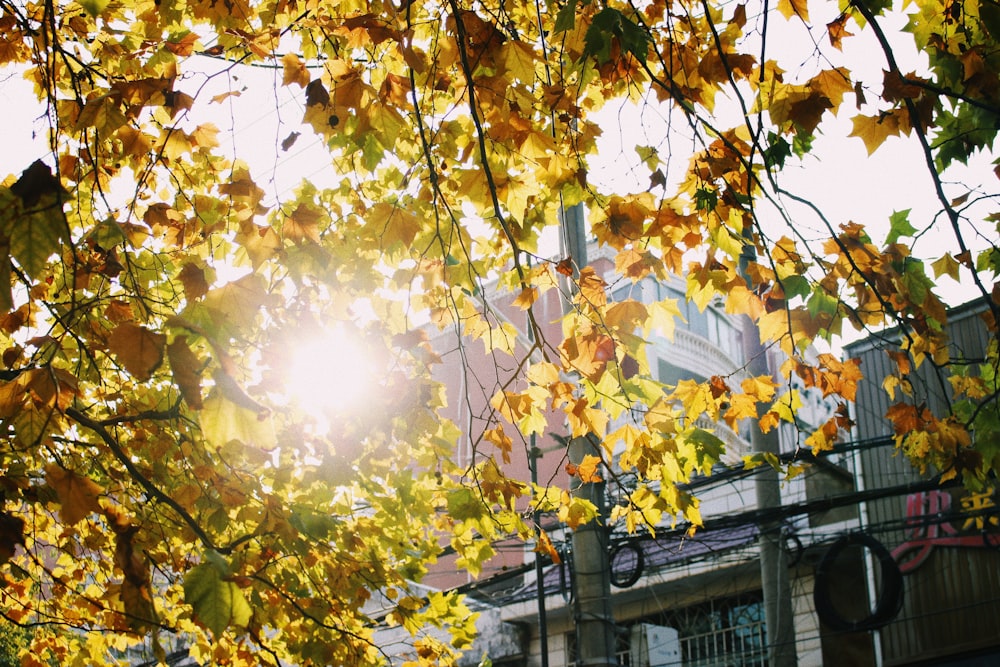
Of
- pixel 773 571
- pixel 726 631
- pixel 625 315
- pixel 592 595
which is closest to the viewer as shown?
pixel 625 315

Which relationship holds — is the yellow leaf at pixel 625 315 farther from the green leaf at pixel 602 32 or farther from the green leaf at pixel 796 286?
the green leaf at pixel 602 32

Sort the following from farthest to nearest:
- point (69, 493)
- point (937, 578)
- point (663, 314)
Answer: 1. point (937, 578)
2. point (663, 314)
3. point (69, 493)

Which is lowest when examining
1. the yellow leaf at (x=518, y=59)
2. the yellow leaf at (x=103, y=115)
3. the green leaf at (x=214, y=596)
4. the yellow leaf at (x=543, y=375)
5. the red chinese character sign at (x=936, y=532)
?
the green leaf at (x=214, y=596)

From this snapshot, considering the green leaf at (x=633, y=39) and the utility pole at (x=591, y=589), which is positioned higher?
the green leaf at (x=633, y=39)

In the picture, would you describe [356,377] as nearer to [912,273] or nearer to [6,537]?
[6,537]

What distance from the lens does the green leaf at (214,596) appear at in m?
1.87

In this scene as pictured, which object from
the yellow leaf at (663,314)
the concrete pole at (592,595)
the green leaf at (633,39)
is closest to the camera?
the green leaf at (633,39)

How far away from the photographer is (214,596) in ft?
6.16

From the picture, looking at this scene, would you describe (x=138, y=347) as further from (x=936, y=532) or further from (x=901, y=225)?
(x=936, y=532)

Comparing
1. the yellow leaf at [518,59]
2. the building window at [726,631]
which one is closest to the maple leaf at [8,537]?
the yellow leaf at [518,59]

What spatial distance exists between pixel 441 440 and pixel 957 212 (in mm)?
3163

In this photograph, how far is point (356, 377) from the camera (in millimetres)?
3523

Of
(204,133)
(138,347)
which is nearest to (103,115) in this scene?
(204,133)

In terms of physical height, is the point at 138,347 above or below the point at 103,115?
Result: below
